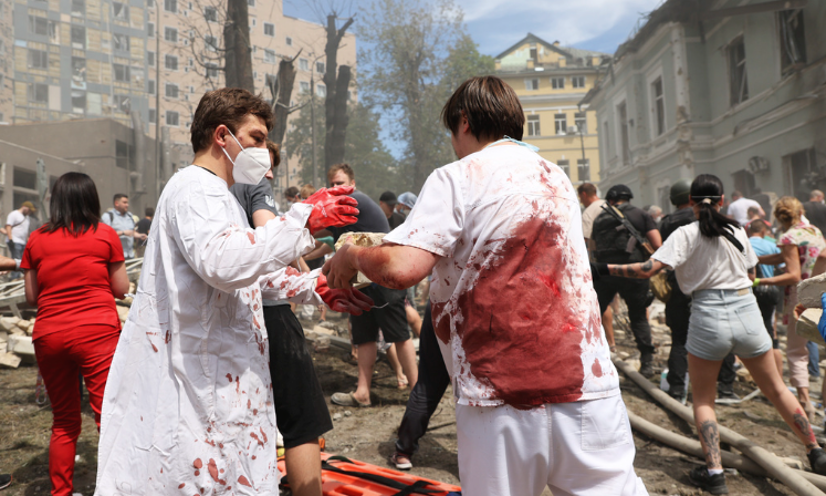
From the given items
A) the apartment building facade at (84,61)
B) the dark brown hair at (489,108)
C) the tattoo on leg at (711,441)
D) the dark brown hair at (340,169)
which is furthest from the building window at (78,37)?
the tattoo on leg at (711,441)

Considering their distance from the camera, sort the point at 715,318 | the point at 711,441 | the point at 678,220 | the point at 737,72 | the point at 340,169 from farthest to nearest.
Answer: the point at 737,72 → the point at 340,169 → the point at 678,220 → the point at 715,318 → the point at 711,441

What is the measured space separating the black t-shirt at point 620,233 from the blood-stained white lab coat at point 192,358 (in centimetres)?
500

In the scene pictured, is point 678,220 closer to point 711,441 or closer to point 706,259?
point 706,259

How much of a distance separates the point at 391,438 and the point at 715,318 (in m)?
2.37

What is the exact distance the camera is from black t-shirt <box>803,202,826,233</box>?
9.22m

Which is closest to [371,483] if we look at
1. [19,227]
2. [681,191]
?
[681,191]

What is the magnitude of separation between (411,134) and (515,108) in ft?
87.7

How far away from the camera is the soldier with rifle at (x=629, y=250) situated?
593 centimetres

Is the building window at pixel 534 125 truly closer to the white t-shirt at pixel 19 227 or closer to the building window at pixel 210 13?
the building window at pixel 210 13

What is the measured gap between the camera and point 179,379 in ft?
5.64

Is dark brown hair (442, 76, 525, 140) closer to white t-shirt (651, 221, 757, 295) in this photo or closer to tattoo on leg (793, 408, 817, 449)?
white t-shirt (651, 221, 757, 295)

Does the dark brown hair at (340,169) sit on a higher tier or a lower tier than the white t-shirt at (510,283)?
higher

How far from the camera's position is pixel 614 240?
6133mm

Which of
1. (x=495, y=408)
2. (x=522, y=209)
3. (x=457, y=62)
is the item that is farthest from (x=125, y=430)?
(x=457, y=62)
